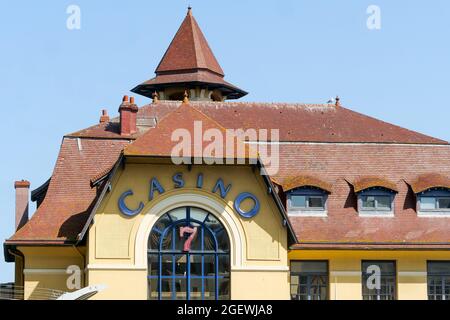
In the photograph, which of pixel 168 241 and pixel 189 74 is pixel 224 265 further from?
pixel 189 74

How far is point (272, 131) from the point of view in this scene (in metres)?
40.2

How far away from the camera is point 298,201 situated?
36438mm

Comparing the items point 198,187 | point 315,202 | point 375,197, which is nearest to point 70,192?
point 198,187

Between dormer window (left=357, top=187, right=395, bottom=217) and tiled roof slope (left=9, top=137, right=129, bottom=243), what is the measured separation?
8.59 metres

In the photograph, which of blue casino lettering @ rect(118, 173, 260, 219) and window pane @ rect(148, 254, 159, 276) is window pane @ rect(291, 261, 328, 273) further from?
window pane @ rect(148, 254, 159, 276)

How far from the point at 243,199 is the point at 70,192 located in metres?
6.43

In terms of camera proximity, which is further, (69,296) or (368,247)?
(368,247)

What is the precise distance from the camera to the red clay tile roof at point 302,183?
36.0 meters

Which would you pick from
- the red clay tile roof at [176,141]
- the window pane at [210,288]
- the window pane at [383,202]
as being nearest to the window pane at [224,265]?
the window pane at [210,288]

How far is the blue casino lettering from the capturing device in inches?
1313
